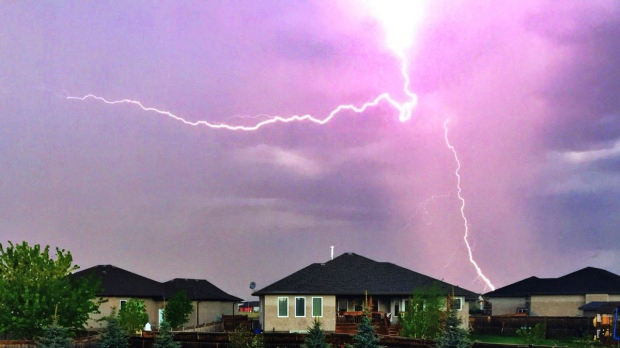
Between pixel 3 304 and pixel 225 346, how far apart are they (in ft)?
36.2

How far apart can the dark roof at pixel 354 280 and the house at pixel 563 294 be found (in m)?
14.9

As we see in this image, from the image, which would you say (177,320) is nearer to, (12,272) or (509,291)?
(12,272)

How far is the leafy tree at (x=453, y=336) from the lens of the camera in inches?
1015

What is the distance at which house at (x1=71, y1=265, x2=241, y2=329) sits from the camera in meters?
56.1

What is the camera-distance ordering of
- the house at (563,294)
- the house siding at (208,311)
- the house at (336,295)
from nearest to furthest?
the house at (336,295)
the house at (563,294)
the house siding at (208,311)

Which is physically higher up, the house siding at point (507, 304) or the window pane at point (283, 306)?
the window pane at point (283, 306)

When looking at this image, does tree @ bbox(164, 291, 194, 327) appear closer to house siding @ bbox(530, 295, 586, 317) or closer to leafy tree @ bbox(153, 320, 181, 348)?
leafy tree @ bbox(153, 320, 181, 348)

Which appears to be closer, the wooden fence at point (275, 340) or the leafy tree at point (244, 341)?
the wooden fence at point (275, 340)

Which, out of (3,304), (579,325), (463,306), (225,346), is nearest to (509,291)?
(579,325)

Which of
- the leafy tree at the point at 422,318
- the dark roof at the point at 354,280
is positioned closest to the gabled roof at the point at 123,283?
the dark roof at the point at 354,280

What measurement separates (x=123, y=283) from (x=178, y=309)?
4.58 m

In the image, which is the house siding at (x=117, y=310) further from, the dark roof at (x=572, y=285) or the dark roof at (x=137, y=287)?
the dark roof at (x=572, y=285)

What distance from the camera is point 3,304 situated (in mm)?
36219

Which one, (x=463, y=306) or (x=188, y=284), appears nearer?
(x=463, y=306)
